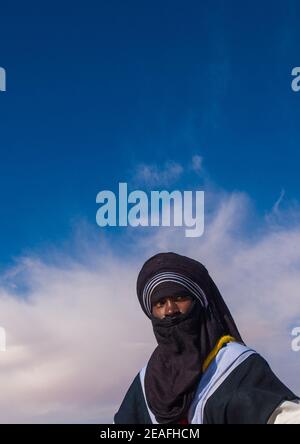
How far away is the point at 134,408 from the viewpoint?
4465 mm

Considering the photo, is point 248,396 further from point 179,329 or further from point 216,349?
point 179,329

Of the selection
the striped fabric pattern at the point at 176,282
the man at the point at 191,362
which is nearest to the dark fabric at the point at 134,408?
the man at the point at 191,362

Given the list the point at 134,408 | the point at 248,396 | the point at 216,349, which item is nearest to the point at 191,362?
the point at 216,349

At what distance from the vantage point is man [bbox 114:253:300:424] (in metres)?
4.06

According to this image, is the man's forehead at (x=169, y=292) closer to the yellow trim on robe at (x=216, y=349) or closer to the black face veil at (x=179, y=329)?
the black face veil at (x=179, y=329)

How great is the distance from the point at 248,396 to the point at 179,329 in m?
0.59

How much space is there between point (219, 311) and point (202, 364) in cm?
38

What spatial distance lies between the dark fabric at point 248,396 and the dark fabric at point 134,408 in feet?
1.62

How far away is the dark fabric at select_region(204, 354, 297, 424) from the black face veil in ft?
0.57

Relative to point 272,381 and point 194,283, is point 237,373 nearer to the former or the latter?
point 272,381

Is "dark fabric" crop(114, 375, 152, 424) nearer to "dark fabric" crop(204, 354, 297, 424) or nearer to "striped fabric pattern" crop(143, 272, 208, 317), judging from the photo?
"dark fabric" crop(204, 354, 297, 424)

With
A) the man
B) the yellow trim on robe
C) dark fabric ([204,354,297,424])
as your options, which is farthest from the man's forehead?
dark fabric ([204,354,297,424])
